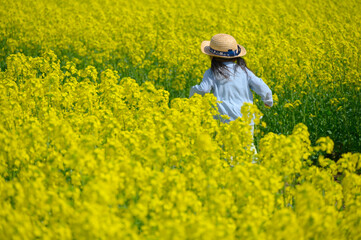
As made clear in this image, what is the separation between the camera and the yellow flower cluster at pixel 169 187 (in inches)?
120

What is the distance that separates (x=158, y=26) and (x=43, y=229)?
9602 millimetres

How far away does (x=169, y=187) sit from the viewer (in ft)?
12.2

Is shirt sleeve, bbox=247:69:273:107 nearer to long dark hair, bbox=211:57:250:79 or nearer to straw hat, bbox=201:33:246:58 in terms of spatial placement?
long dark hair, bbox=211:57:250:79

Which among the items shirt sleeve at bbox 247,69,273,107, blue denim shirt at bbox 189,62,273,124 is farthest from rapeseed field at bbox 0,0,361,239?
shirt sleeve at bbox 247,69,273,107

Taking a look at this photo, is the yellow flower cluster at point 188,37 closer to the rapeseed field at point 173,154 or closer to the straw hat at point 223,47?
the rapeseed field at point 173,154

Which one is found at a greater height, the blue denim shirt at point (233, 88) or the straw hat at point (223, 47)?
the straw hat at point (223, 47)

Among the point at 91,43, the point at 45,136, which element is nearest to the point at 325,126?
the point at 45,136

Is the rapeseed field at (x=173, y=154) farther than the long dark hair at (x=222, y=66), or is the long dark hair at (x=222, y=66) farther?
the long dark hair at (x=222, y=66)

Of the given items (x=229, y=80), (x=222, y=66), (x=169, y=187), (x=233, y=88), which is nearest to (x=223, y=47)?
(x=222, y=66)

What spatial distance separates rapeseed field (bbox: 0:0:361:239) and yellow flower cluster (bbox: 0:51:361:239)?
1 cm

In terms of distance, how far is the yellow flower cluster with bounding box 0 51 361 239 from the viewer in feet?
10.0

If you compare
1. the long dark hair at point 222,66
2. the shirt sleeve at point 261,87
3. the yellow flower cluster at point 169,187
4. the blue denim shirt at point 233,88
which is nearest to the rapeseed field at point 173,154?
the yellow flower cluster at point 169,187

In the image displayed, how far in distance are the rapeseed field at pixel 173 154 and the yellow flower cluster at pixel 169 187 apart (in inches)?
0.6

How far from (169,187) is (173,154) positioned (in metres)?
0.72
